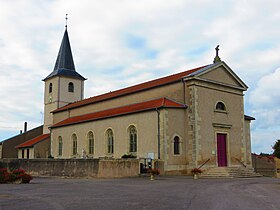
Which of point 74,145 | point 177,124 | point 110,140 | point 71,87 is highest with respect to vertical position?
point 71,87

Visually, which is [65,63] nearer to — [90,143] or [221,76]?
[90,143]

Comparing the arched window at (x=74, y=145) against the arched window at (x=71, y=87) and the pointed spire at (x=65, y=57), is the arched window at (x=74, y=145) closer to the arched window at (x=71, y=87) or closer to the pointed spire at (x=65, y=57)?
the arched window at (x=71, y=87)

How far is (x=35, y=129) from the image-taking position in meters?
53.8

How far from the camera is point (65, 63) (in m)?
52.2

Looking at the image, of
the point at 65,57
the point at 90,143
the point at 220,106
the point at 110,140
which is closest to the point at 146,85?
the point at 110,140

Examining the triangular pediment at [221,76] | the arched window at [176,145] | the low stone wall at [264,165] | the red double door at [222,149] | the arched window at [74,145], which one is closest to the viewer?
the arched window at [176,145]

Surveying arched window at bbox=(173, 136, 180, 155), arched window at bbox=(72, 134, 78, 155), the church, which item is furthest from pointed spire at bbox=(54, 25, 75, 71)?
arched window at bbox=(173, 136, 180, 155)

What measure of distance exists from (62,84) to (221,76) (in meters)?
25.3

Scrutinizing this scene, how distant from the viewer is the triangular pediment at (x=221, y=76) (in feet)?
101

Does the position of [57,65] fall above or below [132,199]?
above

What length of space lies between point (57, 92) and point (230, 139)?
26.7m

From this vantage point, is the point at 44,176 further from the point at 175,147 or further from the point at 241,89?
the point at 241,89

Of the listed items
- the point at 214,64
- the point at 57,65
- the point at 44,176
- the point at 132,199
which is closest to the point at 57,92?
the point at 57,65

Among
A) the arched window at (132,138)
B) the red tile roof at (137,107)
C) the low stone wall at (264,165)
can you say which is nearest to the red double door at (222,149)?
the low stone wall at (264,165)
